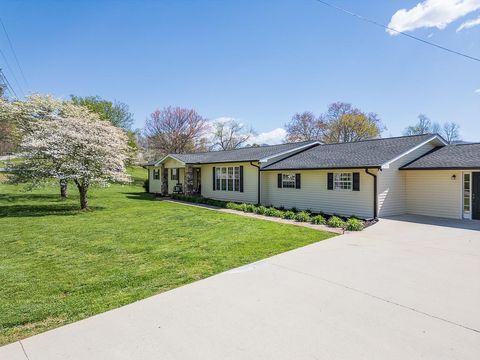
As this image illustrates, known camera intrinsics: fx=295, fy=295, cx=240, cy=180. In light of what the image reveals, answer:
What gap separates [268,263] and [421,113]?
178ft

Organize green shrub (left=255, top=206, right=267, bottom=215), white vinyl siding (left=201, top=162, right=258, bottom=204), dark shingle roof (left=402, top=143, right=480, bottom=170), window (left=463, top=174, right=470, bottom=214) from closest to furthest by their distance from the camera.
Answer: dark shingle roof (left=402, top=143, right=480, bottom=170), window (left=463, top=174, right=470, bottom=214), green shrub (left=255, top=206, right=267, bottom=215), white vinyl siding (left=201, top=162, right=258, bottom=204)

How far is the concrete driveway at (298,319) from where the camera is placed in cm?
301

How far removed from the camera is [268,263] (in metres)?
5.96

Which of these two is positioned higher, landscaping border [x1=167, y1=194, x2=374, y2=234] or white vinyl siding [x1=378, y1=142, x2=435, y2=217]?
white vinyl siding [x1=378, y1=142, x2=435, y2=217]

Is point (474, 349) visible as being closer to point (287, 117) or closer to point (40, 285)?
point (40, 285)

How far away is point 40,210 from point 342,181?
14047 millimetres

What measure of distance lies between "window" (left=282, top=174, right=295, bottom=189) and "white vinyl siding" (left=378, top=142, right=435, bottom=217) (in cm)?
427

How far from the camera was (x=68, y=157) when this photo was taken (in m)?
13.2

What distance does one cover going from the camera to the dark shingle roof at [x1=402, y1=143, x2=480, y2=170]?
11.2 m

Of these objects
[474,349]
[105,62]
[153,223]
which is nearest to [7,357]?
[474,349]

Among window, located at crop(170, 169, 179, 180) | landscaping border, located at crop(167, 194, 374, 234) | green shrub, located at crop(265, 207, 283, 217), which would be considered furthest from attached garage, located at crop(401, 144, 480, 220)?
window, located at crop(170, 169, 179, 180)

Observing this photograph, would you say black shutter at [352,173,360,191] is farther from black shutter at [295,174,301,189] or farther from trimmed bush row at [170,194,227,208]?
trimmed bush row at [170,194,227,208]

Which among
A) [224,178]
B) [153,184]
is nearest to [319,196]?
[224,178]

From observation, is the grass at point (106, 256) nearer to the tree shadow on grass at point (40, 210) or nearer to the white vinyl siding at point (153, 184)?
the tree shadow on grass at point (40, 210)
